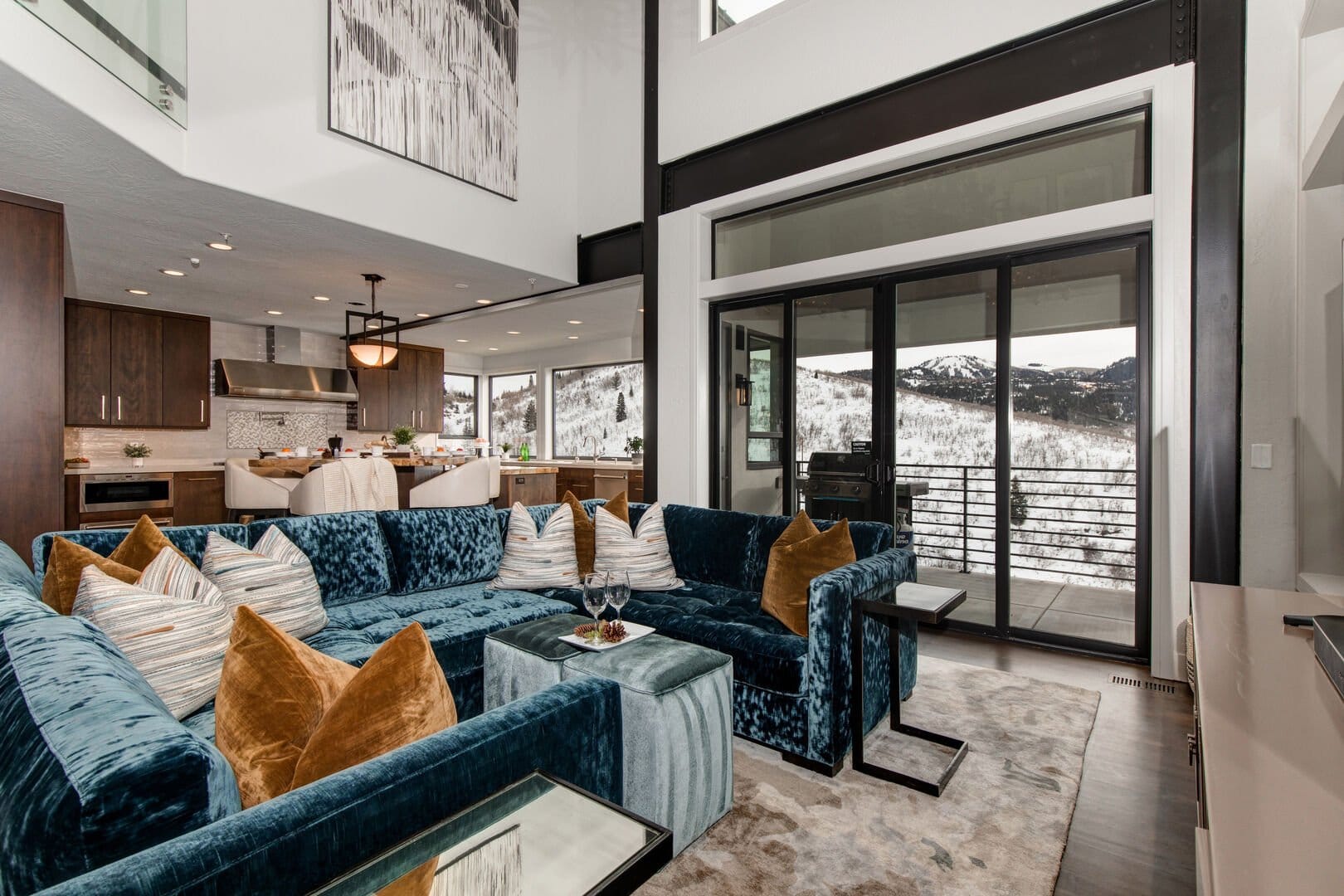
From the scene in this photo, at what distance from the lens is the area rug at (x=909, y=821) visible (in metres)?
1.67

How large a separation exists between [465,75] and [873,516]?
4531mm

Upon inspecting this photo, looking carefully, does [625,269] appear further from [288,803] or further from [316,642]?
[288,803]

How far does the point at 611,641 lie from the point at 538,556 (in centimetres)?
127

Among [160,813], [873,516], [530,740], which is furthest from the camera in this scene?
[873,516]

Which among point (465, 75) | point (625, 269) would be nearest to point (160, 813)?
point (625, 269)

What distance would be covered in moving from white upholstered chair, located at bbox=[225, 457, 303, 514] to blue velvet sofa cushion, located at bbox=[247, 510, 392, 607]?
3.05 meters

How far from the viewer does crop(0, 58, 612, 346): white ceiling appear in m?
3.16

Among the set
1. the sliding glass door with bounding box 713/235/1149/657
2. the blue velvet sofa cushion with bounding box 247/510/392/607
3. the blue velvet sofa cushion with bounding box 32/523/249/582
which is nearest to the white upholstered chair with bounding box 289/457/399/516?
the blue velvet sofa cushion with bounding box 247/510/392/607

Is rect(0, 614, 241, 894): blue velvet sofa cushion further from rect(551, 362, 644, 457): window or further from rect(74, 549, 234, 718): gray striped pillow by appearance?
rect(551, 362, 644, 457): window

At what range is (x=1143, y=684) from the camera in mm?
2979

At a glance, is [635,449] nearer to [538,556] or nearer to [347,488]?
[347,488]

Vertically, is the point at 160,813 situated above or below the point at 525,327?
below

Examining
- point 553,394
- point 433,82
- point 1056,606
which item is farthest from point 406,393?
point 1056,606

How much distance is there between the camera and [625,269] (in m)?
5.59
